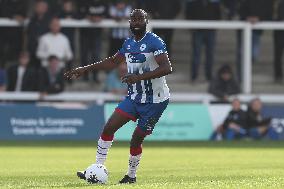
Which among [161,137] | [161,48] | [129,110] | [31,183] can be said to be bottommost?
[161,137]

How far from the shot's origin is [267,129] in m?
26.2

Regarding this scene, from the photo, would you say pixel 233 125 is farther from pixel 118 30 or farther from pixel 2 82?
pixel 2 82

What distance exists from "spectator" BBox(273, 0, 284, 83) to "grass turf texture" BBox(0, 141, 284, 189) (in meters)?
3.81

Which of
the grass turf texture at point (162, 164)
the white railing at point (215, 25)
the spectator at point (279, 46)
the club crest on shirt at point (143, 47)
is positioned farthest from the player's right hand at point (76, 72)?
the spectator at point (279, 46)

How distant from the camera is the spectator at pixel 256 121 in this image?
84.9 ft

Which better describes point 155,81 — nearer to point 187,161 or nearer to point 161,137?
point 187,161

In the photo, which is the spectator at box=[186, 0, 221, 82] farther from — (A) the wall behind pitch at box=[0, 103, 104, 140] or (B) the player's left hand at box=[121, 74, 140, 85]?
(B) the player's left hand at box=[121, 74, 140, 85]

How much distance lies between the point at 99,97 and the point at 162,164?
902 cm

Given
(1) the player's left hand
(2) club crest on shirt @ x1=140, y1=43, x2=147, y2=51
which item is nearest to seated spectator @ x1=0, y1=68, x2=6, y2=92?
(2) club crest on shirt @ x1=140, y1=43, x2=147, y2=51

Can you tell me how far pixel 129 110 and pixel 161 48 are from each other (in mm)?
945

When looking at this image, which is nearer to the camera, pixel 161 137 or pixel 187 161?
pixel 187 161

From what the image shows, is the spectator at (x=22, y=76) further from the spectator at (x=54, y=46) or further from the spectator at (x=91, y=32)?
the spectator at (x=91, y=32)

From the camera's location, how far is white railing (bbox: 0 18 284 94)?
26609mm

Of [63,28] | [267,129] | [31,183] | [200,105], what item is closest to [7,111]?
[63,28]
